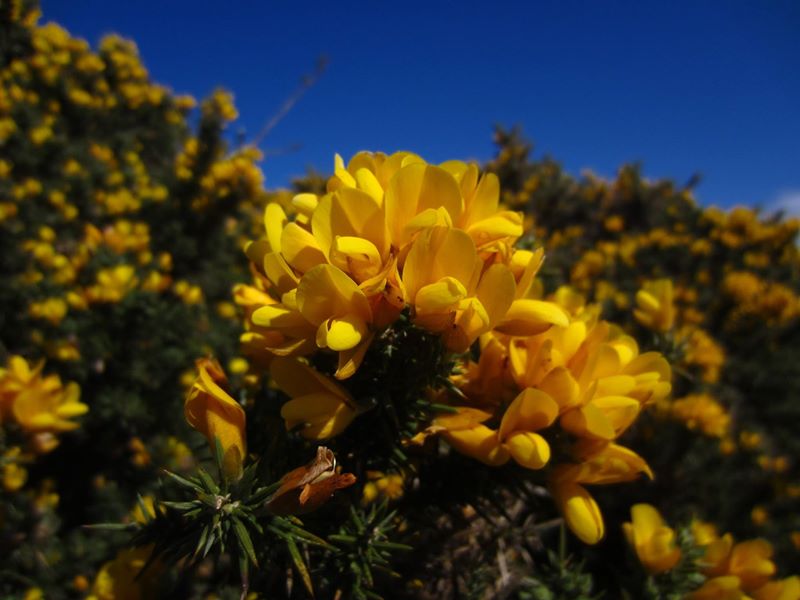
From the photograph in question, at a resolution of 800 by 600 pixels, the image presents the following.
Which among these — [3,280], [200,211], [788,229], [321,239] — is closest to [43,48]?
[200,211]

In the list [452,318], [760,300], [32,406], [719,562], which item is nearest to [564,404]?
[452,318]

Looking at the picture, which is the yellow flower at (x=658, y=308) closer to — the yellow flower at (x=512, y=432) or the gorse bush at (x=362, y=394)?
the gorse bush at (x=362, y=394)

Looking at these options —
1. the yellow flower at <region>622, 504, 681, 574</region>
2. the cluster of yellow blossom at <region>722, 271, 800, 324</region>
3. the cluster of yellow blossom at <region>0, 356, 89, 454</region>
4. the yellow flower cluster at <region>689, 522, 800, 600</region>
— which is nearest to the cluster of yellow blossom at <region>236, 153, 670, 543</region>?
the yellow flower at <region>622, 504, 681, 574</region>

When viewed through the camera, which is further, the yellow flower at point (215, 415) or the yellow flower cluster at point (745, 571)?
the yellow flower cluster at point (745, 571)

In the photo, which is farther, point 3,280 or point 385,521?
point 3,280

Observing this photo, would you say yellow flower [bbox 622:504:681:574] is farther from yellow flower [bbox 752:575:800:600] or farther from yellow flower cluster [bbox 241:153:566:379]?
yellow flower cluster [bbox 241:153:566:379]

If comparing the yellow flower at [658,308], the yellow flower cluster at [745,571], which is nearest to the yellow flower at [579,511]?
the yellow flower cluster at [745,571]

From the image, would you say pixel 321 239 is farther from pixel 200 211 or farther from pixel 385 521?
pixel 200 211
